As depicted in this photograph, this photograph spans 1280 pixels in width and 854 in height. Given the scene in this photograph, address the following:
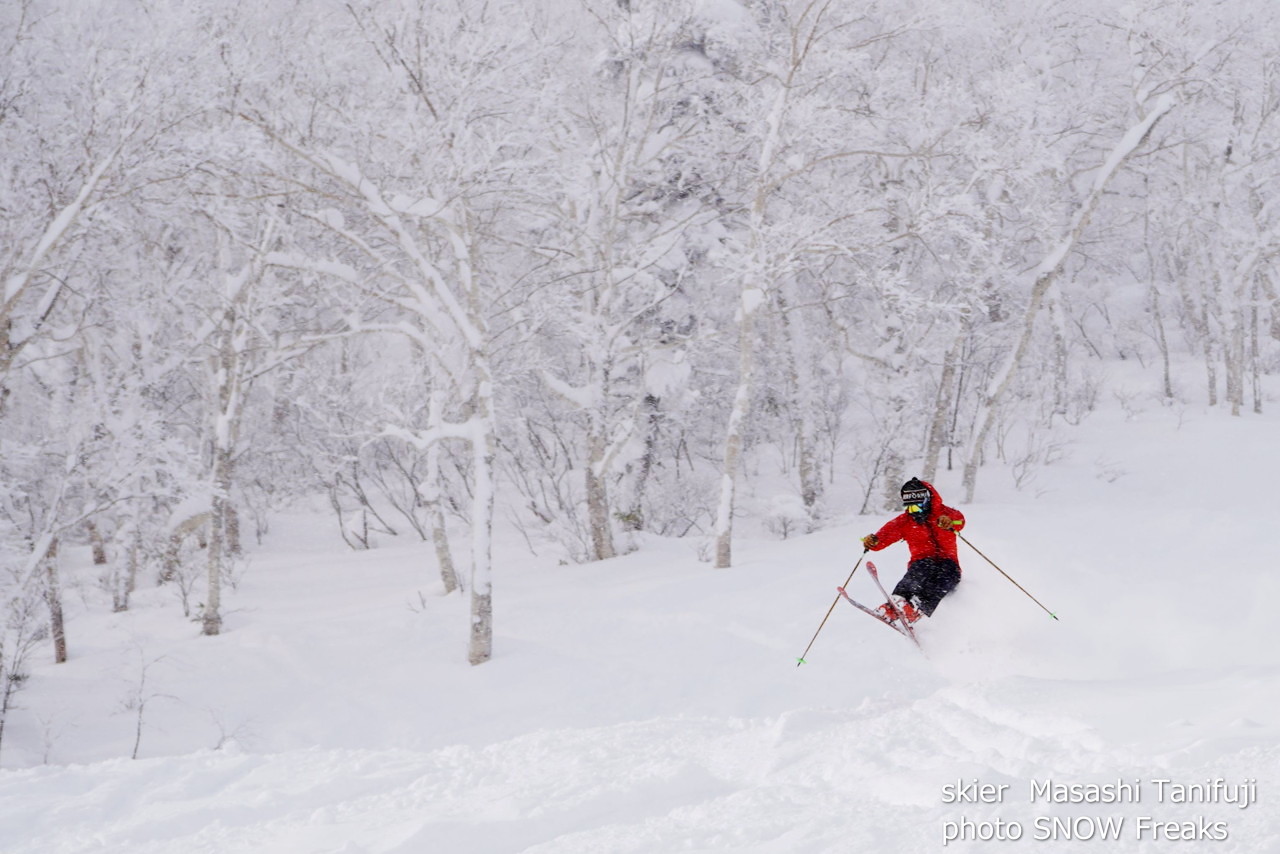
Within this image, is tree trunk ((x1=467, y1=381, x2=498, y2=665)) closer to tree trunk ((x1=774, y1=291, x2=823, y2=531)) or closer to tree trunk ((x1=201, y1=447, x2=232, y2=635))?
tree trunk ((x1=201, y1=447, x2=232, y2=635))

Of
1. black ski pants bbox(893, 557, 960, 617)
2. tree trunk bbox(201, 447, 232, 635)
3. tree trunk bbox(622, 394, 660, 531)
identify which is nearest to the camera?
black ski pants bbox(893, 557, 960, 617)

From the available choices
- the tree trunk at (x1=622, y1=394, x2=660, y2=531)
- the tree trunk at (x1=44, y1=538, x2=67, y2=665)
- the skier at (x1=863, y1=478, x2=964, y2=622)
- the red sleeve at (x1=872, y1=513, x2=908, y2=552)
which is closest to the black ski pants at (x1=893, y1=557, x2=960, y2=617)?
the skier at (x1=863, y1=478, x2=964, y2=622)

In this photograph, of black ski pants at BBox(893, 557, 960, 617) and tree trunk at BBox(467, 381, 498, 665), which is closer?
black ski pants at BBox(893, 557, 960, 617)

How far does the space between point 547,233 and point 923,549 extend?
9.75 meters

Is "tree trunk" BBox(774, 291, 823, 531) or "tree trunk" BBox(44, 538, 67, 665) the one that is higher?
"tree trunk" BBox(774, 291, 823, 531)

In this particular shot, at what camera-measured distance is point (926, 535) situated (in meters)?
8.54

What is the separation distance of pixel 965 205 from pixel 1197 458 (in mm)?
11904

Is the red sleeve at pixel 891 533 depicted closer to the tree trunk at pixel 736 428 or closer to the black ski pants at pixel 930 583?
the black ski pants at pixel 930 583

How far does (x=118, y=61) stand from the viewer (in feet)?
30.4

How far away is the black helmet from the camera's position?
27.1 feet

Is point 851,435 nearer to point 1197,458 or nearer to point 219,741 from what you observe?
point 1197,458

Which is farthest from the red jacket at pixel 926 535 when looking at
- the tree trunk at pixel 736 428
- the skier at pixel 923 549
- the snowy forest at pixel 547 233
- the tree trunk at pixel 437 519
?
the tree trunk at pixel 437 519

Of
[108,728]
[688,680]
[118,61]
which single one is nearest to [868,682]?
[688,680]

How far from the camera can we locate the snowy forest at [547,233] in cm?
1013
